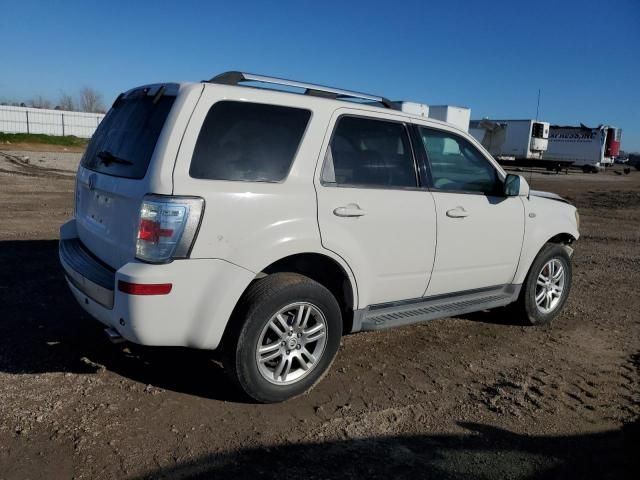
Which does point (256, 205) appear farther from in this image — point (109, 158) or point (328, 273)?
point (109, 158)

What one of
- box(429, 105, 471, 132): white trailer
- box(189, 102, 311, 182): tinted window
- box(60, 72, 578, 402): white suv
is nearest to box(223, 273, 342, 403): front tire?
box(60, 72, 578, 402): white suv

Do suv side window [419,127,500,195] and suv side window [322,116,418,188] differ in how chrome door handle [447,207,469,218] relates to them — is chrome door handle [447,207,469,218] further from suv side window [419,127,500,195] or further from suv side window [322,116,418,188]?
suv side window [322,116,418,188]

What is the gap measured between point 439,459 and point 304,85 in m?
2.61

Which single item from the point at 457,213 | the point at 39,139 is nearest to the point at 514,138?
the point at 39,139

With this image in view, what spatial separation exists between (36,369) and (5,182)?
13.5 metres

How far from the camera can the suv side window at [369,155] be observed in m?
3.89

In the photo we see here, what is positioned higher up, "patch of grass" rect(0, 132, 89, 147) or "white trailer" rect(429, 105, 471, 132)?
"white trailer" rect(429, 105, 471, 132)

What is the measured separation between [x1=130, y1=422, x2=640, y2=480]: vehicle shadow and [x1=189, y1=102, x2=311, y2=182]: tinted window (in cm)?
161

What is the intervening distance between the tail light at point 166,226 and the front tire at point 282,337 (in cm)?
56

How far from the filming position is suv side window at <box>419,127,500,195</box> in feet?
14.7

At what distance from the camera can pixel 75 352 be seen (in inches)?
168

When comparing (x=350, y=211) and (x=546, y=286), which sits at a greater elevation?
(x=350, y=211)

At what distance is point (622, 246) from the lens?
33.3 feet

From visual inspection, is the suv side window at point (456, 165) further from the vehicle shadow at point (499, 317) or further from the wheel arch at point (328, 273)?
the vehicle shadow at point (499, 317)
